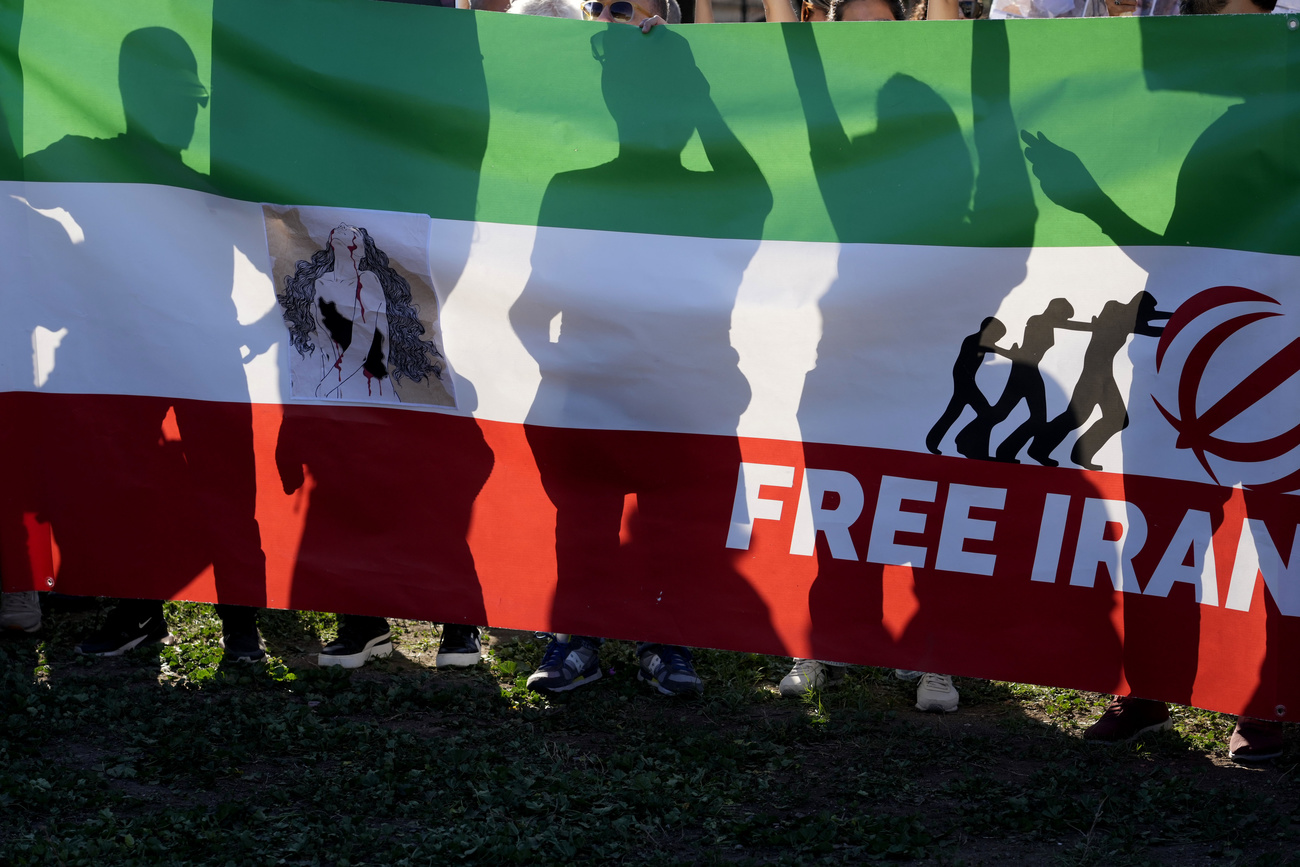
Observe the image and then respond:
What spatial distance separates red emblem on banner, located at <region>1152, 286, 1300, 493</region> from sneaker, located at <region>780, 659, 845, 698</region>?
139 centimetres

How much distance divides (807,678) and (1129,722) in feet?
3.29

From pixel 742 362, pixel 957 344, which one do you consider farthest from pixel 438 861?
pixel 957 344

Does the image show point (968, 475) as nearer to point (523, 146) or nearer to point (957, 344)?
point (957, 344)

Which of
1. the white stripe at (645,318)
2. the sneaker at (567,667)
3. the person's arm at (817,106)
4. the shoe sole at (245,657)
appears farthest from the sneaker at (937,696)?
the shoe sole at (245,657)

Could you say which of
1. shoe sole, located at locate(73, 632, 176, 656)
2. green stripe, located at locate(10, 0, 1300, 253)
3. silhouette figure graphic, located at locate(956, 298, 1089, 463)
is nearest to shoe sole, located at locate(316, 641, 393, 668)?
shoe sole, located at locate(73, 632, 176, 656)

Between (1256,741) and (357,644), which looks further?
(357,644)

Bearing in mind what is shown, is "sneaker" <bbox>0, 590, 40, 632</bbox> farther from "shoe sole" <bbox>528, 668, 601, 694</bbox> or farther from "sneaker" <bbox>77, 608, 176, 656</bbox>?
"shoe sole" <bbox>528, 668, 601, 694</bbox>

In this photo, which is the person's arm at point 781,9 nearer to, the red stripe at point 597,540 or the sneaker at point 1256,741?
the red stripe at point 597,540

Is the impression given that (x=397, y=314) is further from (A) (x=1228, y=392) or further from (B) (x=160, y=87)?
(A) (x=1228, y=392)

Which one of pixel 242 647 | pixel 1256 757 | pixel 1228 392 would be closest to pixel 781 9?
pixel 1228 392

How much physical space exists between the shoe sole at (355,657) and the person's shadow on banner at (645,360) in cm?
93

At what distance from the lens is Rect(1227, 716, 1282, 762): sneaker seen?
3109mm

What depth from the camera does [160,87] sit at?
3.51m

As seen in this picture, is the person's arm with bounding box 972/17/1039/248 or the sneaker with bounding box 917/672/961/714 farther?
the sneaker with bounding box 917/672/961/714
